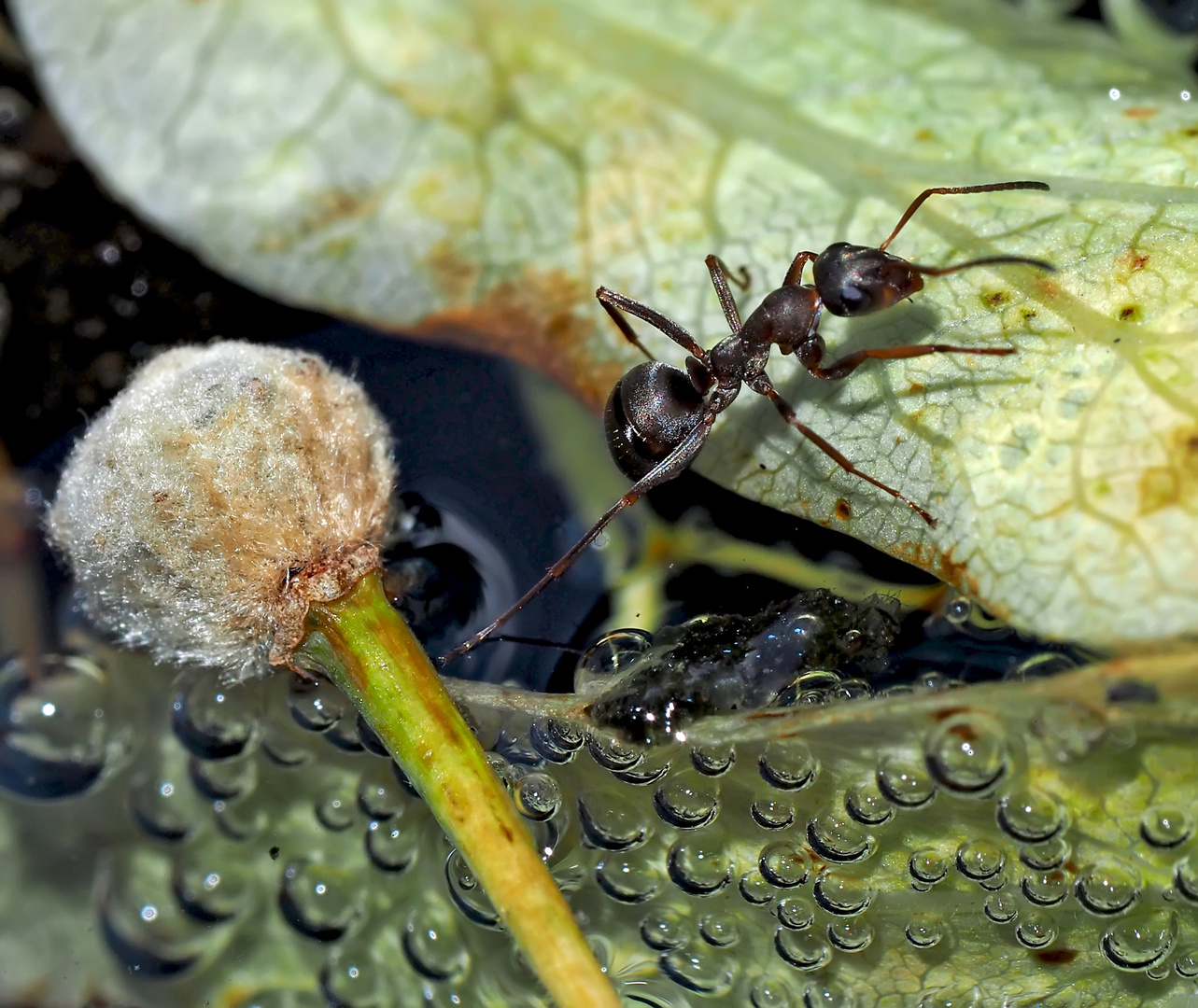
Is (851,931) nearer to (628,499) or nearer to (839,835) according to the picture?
(839,835)

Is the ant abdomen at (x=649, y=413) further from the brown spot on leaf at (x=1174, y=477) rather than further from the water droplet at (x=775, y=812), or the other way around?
the brown spot on leaf at (x=1174, y=477)

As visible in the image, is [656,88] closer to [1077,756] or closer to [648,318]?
[648,318]

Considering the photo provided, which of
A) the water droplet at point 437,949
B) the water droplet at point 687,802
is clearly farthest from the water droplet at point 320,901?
the water droplet at point 687,802

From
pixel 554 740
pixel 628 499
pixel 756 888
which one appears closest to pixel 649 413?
pixel 628 499

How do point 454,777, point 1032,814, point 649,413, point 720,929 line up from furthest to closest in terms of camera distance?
point 649,413 → point 720,929 → point 1032,814 → point 454,777

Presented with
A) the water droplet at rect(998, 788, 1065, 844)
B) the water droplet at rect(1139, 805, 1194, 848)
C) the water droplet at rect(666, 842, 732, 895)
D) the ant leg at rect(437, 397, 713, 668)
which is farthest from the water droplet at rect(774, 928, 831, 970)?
the ant leg at rect(437, 397, 713, 668)

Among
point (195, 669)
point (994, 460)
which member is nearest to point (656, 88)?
point (994, 460)
